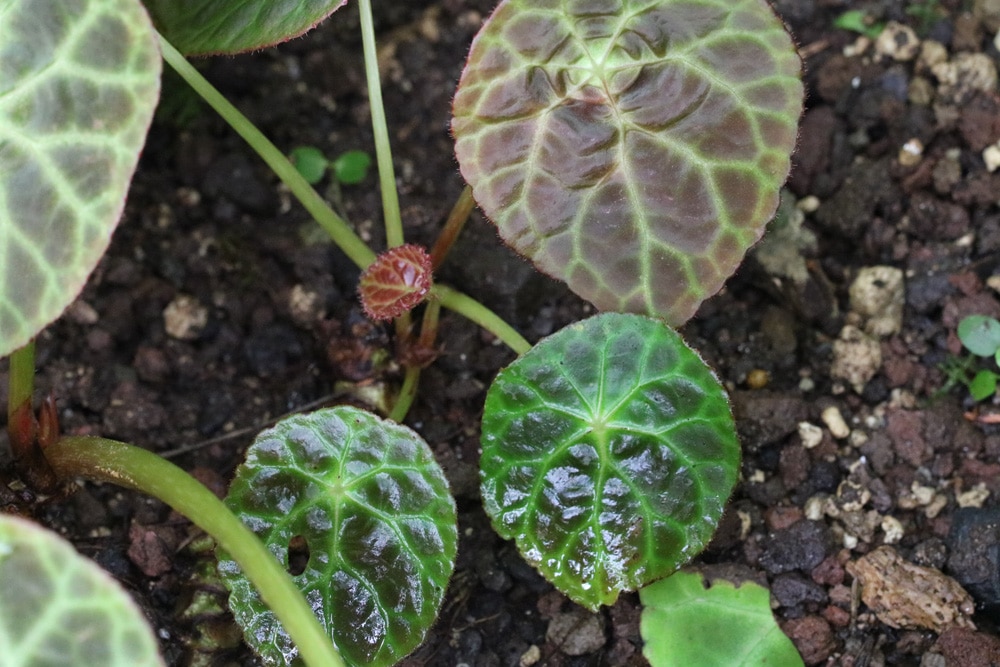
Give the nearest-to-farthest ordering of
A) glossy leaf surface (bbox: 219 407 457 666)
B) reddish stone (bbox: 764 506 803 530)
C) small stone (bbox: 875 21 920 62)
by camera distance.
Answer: glossy leaf surface (bbox: 219 407 457 666) < reddish stone (bbox: 764 506 803 530) < small stone (bbox: 875 21 920 62)

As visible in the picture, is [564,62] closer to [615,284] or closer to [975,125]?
[615,284]

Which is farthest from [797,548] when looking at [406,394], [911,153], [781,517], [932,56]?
[932,56]

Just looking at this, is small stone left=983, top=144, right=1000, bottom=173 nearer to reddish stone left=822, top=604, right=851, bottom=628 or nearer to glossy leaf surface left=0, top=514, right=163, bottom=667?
reddish stone left=822, top=604, right=851, bottom=628

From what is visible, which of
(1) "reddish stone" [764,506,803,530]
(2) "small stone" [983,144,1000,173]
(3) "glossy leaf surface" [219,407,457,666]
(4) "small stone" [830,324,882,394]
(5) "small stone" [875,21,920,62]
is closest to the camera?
(3) "glossy leaf surface" [219,407,457,666]

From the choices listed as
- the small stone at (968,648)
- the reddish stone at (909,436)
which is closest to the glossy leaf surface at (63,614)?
the small stone at (968,648)

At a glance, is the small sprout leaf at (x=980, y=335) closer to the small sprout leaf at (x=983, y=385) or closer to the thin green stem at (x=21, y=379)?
the small sprout leaf at (x=983, y=385)

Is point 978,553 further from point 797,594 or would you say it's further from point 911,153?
point 911,153

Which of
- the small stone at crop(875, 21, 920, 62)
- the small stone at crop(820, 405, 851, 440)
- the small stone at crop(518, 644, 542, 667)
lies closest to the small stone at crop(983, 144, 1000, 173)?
the small stone at crop(875, 21, 920, 62)
